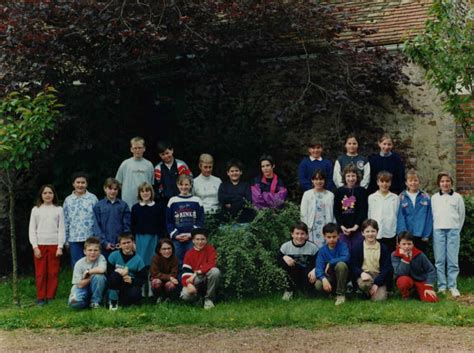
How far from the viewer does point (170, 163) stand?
9.92 metres

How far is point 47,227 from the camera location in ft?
30.4

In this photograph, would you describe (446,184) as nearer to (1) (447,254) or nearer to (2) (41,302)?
(1) (447,254)

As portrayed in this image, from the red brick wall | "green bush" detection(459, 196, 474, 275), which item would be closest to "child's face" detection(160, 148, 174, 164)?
"green bush" detection(459, 196, 474, 275)

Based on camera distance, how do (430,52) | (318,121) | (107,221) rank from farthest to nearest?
(318,121)
(107,221)
(430,52)

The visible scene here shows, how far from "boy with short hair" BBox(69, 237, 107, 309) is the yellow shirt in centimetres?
319

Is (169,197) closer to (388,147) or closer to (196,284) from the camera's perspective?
(196,284)

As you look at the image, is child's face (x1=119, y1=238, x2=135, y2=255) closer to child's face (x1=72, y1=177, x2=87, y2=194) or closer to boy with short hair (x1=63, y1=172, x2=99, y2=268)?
boy with short hair (x1=63, y1=172, x2=99, y2=268)

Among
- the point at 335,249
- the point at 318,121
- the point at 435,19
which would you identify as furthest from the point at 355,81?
the point at 335,249

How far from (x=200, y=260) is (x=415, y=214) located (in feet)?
9.27

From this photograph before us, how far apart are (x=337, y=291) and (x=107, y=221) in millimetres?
3054

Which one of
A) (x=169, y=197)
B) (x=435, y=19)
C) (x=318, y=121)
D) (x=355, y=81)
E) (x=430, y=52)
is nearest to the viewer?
(x=430, y=52)

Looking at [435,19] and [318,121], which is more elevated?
[435,19]

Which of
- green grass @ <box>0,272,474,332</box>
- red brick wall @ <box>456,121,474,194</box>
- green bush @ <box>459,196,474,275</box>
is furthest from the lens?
red brick wall @ <box>456,121,474,194</box>

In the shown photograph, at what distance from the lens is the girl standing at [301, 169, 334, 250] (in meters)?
9.29
